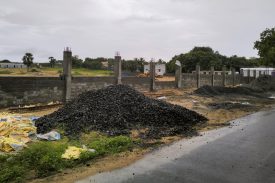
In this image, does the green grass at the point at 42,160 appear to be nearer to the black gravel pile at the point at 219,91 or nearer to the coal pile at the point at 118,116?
the coal pile at the point at 118,116

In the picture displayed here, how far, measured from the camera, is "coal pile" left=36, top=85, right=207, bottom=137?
11430mm

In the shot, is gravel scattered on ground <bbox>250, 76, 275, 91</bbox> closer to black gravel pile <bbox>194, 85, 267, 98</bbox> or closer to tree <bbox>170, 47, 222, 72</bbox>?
black gravel pile <bbox>194, 85, 267, 98</bbox>

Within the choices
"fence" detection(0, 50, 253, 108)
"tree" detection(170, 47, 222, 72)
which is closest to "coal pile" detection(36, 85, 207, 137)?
"fence" detection(0, 50, 253, 108)

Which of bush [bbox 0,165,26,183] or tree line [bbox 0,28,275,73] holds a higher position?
tree line [bbox 0,28,275,73]

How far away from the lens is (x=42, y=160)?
7746 mm

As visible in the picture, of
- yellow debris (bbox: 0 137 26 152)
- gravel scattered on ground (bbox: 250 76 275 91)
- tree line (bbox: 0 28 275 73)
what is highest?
tree line (bbox: 0 28 275 73)

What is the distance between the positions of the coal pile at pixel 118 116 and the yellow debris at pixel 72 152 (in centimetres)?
184

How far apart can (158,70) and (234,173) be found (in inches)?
2054

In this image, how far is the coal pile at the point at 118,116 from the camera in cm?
1143

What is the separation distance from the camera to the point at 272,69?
72125 millimetres

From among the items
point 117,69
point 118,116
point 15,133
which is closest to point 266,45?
point 117,69

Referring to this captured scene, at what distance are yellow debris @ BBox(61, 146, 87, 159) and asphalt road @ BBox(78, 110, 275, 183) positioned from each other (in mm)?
1263

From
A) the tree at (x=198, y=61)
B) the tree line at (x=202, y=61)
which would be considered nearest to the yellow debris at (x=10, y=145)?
the tree line at (x=202, y=61)

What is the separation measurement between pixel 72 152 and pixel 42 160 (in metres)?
0.92
